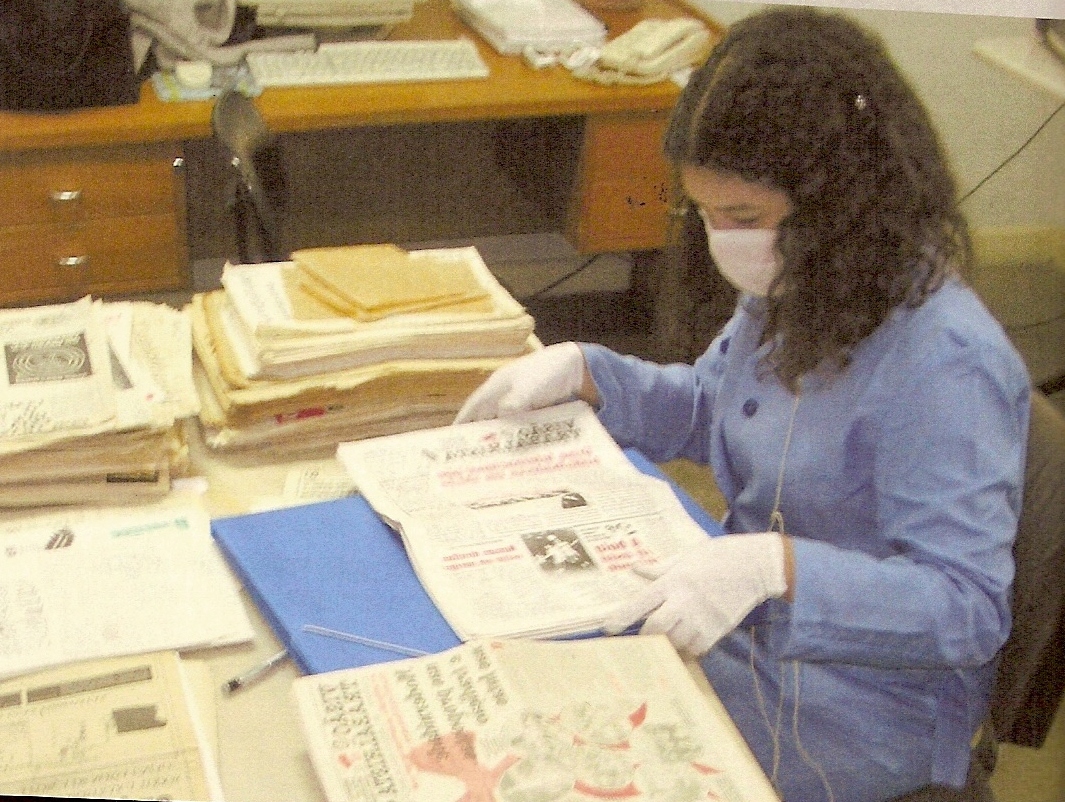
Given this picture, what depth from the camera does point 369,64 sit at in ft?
7.72

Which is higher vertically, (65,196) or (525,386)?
(525,386)

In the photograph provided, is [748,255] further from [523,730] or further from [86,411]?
[86,411]

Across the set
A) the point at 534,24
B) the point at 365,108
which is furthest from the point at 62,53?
the point at 534,24

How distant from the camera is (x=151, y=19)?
2277 millimetres

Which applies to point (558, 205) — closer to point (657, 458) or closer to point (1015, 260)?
point (1015, 260)

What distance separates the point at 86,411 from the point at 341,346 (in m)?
0.25

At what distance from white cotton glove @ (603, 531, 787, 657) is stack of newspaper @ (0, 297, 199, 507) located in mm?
460

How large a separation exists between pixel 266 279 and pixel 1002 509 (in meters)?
0.79

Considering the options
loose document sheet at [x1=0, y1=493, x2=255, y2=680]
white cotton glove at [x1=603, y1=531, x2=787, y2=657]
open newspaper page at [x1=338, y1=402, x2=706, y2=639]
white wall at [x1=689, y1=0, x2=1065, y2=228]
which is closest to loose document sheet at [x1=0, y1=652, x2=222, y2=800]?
loose document sheet at [x1=0, y1=493, x2=255, y2=680]

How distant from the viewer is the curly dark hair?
107 centimetres

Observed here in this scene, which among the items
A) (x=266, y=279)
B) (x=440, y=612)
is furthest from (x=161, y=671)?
(x=266, y=279)

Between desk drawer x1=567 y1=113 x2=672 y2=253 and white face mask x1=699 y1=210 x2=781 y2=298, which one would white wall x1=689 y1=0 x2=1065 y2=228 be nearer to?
white face mask x1=699 y1=210 x2=781 y2=298

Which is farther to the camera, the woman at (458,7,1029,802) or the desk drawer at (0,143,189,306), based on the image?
the desk drawer at (0,143,189,306)

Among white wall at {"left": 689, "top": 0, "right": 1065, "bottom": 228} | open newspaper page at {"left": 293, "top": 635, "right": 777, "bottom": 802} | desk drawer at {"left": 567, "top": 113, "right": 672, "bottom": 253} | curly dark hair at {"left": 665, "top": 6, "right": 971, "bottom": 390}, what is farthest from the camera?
desk drawer at {"left": 567, "top": 113, "right": 672, "bottom": 253}
